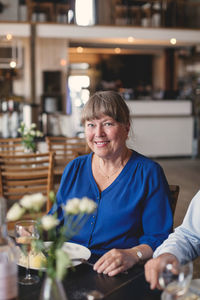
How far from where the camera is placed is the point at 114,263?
4.78 feet

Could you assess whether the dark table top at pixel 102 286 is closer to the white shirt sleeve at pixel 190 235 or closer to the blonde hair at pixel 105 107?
the white shirt sleeve at pixel 190 235

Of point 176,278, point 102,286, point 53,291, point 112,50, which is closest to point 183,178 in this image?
point 102,286

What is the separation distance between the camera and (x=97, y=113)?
189cm

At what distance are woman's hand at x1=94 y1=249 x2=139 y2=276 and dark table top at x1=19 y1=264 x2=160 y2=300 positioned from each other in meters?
0.02

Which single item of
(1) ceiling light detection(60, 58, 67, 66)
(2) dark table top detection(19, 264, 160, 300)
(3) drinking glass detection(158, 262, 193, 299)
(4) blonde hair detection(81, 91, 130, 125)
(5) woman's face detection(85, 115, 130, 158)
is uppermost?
(1) ceiling light detection(60, 58, 67, 66)

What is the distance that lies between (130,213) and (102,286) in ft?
1.72

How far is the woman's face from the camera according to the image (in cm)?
192

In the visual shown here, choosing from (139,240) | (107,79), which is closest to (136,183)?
(139,240)

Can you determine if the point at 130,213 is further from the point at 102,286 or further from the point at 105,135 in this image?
the point at 102,286

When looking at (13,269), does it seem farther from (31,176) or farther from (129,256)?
(31,176)

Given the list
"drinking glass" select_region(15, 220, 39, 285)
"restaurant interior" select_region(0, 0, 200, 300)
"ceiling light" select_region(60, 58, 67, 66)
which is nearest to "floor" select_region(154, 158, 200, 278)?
"restaurant interior" select_region(0, 0, 200, 300)

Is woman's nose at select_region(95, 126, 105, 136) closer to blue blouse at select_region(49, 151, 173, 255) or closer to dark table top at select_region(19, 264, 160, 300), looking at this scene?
blue blouse at select_region(49, 151, 173, 255)

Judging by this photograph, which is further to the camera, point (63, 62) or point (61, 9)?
point (61, 9)

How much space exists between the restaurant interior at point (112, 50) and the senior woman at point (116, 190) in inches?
166
